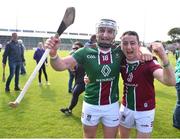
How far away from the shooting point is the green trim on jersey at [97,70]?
14.7 feet

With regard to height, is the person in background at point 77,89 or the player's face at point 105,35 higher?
the player's face at point 105,35

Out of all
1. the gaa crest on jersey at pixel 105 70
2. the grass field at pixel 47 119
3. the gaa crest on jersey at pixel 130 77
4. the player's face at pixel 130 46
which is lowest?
the grass field at pixel 47 119

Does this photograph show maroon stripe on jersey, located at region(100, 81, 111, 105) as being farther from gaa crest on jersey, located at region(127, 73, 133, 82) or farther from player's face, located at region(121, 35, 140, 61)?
player's face, located at region(121, 35, 140, 61)

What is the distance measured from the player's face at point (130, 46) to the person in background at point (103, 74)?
0.36 feet

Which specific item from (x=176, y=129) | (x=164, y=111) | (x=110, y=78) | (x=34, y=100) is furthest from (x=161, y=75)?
(x=34, y=100)

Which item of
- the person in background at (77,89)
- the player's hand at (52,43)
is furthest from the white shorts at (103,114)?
the person in background at (77,89)

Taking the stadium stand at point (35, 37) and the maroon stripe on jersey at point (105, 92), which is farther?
the stadium stand at point (35, 37)

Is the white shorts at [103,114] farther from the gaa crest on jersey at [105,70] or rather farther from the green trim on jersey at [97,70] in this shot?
the gaa crest on jersey at [105,70]

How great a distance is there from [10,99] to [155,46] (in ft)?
26.9

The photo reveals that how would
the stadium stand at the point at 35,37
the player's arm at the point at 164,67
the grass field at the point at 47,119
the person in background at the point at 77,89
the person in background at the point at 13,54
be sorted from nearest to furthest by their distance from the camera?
1. the player's arm at the point at 164,67
2. the grass field at the point at 47,119
3. the person in background at the point at 77,89
4. the person in background at the point at 13,54
5. the stadium stand at the point at 35,37

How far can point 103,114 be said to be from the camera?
4570mm

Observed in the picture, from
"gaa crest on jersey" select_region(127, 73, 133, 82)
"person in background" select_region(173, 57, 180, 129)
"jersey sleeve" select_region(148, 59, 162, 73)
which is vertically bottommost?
"person in background" select_region(173, 57, 180, 129)

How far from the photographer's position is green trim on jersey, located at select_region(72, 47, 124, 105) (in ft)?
14.7

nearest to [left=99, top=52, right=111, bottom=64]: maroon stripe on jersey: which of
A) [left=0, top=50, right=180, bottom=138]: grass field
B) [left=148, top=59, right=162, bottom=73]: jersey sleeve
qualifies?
[left=148, top=59, right=162, bottom=73]: jersey sleeve
